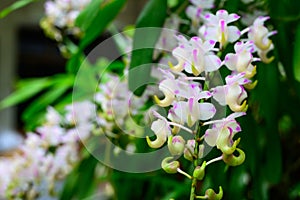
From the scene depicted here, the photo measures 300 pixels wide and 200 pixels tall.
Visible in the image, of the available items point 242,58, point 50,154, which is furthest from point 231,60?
point 50,154

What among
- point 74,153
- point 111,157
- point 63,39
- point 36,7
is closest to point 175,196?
point 111,157

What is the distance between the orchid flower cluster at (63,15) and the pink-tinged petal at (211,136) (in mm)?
374

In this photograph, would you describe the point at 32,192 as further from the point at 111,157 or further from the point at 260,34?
the point at 260,34

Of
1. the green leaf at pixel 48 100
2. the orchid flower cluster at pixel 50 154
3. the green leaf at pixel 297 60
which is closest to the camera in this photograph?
the green leaf at pixel 297 60

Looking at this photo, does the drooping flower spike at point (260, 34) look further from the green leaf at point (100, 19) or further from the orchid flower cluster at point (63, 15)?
the orchid flower cluster at point (63, 15)

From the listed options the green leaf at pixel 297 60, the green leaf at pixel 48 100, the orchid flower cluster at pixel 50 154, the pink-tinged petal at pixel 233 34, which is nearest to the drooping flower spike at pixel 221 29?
the pink-tinged petal at pixel 233 34

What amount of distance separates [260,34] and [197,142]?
14cm

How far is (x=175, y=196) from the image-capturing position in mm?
576

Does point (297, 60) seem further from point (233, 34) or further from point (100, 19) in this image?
point (100, 19)

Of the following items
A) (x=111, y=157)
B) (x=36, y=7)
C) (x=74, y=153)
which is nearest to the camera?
(x=111, y=157)

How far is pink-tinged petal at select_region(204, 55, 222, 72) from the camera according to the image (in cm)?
34

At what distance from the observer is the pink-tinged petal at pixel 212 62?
0.34 meters

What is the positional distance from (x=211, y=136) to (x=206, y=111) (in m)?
0.02

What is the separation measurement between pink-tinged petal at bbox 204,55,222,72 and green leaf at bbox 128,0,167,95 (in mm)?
148
